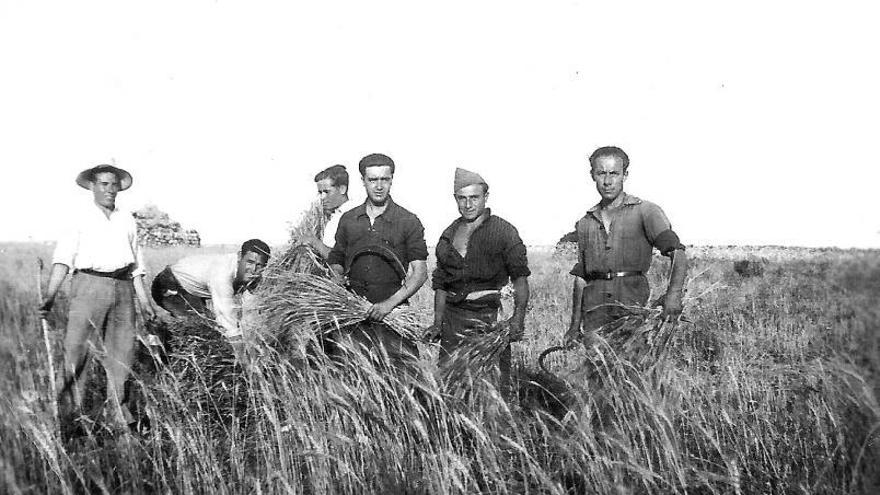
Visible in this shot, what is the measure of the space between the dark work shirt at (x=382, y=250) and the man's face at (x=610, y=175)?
1.11m

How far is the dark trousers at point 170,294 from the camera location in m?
5.55

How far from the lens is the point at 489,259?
3.82 metres

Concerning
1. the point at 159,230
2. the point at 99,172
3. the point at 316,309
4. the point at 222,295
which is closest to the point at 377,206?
the point at 316,309

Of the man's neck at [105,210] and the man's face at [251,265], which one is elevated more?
the man's neck at [105,210]

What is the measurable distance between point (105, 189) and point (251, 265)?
1.25m

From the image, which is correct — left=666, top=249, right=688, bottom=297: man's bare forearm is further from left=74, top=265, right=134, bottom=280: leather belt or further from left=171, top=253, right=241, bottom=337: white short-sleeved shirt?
left=74, top=265, right=134, bottom=280: leather belt

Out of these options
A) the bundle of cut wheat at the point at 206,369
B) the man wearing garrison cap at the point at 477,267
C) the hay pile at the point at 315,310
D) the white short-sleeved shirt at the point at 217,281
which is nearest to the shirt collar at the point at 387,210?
the man wearing garrison cap at the point at 477,267

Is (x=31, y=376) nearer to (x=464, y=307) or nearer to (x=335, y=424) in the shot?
(x=335, y=424)

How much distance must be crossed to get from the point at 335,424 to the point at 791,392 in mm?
2475

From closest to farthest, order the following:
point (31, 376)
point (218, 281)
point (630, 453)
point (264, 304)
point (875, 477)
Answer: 1. point (875, 477)
2. point (630, 453)
3. point (31, 376)
4. point (264, 304)
5. point (218, 281)

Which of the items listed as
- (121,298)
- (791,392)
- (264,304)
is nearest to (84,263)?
(121,298)

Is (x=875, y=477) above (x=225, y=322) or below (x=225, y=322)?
below

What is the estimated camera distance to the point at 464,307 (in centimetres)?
385

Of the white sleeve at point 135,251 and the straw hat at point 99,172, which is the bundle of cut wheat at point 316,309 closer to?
the white sleeve at point 135,251
